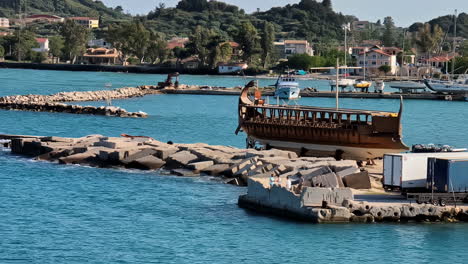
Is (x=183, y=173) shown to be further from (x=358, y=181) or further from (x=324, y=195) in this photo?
(x=324, y=195)

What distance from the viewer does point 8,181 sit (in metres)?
44.5

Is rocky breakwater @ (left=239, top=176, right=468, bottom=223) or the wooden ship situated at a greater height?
the wooden ship

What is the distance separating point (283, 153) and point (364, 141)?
415cm

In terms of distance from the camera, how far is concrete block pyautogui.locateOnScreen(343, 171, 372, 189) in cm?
3744

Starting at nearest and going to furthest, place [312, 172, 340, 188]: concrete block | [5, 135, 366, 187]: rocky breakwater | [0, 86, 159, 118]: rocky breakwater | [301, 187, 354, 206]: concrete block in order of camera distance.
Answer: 1. [301, 187, 354, 206]: concrete block
2. [312, 172, 340, 188]: concrete block
3. [5, 135, 366, 187]: rocky breakwater
4. [0, 86, 159, 118]: rocky breakwater

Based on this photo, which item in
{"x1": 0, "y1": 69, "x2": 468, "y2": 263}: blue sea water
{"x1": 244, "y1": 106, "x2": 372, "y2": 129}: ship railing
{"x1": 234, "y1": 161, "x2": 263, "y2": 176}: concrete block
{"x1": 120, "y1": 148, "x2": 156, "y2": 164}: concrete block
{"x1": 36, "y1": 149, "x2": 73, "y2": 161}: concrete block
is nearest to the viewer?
{"x1": 0, "y1": 69, "x2": 468, "y2": 263}: blue sea water

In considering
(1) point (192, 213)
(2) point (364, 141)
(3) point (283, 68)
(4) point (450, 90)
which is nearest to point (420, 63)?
(3) point (283, 68)

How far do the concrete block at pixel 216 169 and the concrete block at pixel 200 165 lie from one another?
8.0 inches

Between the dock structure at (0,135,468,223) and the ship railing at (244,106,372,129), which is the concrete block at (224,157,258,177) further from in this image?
the ship railing at (244,106,372,129)

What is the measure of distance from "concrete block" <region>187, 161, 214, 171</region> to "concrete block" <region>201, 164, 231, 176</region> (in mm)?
202

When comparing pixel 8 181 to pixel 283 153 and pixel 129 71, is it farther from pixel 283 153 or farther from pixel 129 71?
pixel 129 71

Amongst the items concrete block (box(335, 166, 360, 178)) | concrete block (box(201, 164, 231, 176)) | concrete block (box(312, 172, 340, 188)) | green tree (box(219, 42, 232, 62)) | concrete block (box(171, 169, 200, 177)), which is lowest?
concrete block (box(171, 169, 200, 177))

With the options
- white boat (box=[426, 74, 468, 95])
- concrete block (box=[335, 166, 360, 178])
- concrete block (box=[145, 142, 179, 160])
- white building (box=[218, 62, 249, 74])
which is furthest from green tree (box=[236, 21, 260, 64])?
concrete block (box=[335, 166, 360, 178])

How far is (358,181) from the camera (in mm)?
37500
